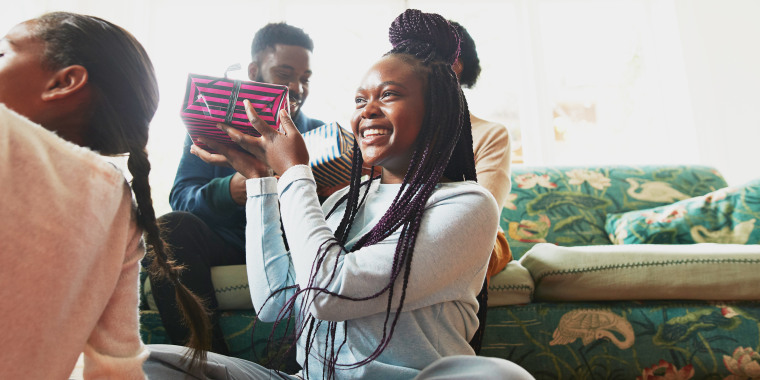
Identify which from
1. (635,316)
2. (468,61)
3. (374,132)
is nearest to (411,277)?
(374,132)

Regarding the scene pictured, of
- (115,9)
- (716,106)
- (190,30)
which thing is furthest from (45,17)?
(716,106)

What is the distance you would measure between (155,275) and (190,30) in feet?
7.65

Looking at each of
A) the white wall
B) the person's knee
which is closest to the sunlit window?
the white wall

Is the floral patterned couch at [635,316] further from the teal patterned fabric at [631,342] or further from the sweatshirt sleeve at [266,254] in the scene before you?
the sweatshirt sleeve at [266,254]

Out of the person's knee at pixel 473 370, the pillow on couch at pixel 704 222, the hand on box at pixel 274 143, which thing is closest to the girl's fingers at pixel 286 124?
the hand on box at pixel 274 143

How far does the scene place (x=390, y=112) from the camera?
2.87ft

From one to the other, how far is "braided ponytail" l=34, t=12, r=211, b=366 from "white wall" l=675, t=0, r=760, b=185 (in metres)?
3.07

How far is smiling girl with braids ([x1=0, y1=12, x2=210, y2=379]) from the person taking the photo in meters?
0.47

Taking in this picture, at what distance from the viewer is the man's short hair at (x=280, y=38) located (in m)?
1.72

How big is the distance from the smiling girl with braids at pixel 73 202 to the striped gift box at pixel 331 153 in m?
0.45

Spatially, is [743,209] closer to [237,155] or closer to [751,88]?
[237,155]

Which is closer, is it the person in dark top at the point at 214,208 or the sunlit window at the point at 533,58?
the person in dark top at the point at 214,208

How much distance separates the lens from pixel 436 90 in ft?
2.95

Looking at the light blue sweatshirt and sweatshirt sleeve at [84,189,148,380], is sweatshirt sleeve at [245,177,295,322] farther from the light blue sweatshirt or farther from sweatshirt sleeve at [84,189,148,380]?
sweatshirt sleeve at [84,189,148,380]
